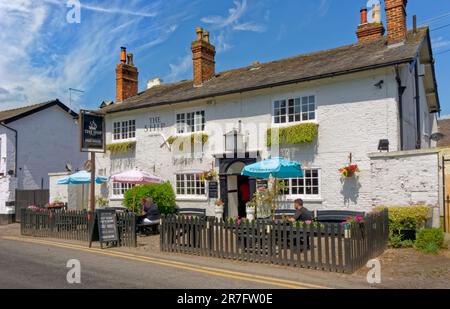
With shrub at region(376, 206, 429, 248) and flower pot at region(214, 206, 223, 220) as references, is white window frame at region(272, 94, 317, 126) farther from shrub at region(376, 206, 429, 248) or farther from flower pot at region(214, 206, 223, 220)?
shrub at region(376, 206, 429, 248)

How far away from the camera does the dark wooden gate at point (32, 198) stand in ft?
73.0

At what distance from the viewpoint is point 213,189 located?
1734 cm

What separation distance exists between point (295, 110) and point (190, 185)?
5941mm

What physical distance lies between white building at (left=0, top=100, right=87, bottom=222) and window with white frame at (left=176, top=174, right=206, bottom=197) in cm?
1041

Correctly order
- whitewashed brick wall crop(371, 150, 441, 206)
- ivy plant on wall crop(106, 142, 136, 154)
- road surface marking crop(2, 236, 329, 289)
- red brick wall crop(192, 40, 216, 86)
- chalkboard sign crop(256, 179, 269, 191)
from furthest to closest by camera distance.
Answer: ivy plant on wall crop(106, 142, 136, 154) < red brick wall crop(192, 40, 216, 86) < chalkboard sign crop(256, 179, 269, 191) < whitewashed brick wall crop(371, 150, 441, 206) < road surface marking crop(2, 236, 329, 289)

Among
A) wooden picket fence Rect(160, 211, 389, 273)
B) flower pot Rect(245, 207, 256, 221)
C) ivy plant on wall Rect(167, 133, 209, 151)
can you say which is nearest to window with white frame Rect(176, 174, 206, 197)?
ivy plant on wall Rect(167, 133, 209, 151)

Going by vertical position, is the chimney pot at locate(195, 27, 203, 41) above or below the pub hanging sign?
above

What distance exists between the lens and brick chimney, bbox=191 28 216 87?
2014 cm

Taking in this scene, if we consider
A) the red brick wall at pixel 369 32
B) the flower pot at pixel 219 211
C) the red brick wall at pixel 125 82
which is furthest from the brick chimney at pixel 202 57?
the red brick wall at pixel 369 32

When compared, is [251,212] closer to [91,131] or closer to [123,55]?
[91,131]

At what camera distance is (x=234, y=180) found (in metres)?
17.5
